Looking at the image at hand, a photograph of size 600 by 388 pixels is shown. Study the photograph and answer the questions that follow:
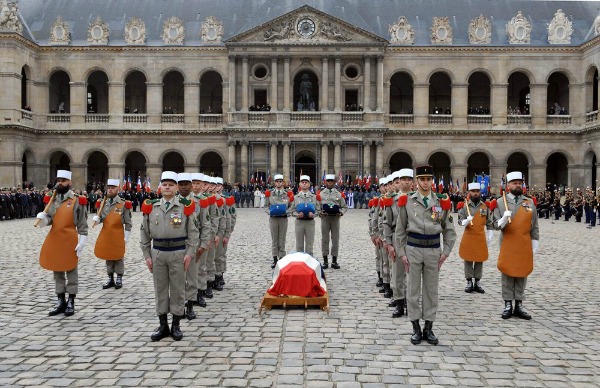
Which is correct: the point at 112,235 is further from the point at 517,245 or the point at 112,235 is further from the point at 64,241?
the point at 517,245

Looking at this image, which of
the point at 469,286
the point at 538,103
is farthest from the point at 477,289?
the point at 538,103

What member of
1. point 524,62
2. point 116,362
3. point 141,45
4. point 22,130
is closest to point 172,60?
point 141,45

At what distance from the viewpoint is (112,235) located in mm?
11930

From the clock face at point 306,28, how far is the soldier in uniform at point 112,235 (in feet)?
105

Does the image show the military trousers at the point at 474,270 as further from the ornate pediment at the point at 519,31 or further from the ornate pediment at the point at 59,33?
the ornate pediment at the point at 59,33

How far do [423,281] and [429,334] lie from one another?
0.71 m

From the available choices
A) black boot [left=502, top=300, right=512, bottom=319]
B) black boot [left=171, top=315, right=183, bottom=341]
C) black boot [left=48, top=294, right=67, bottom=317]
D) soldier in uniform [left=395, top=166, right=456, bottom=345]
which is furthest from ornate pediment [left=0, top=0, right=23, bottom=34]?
black boot [left=502, top=300, right=512, bottom=319]

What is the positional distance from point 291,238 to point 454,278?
28.0 feet

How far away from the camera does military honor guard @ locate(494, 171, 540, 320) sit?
962cm

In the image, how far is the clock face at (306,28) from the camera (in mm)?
42062

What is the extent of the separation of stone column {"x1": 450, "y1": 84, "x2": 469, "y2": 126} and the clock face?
1068cm

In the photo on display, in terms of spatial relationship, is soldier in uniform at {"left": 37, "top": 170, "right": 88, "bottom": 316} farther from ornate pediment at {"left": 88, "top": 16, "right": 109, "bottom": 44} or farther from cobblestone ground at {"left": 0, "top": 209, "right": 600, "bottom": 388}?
ornate pediment at {"left": 88, "top": 16, "right": 109, "bottom": 44}

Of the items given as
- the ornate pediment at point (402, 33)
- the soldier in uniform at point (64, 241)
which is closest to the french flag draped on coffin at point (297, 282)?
the soldier in uniform at point (64, 241)

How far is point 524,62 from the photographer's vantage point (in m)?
42.8
